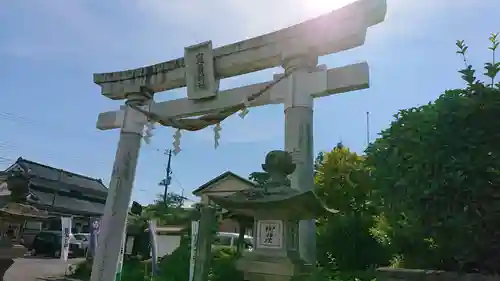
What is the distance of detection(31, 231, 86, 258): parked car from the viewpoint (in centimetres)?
2441

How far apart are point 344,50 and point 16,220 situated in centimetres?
724

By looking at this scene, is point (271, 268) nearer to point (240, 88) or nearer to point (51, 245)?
point (240, 88)

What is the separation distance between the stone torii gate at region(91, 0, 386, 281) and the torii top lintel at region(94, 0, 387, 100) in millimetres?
16

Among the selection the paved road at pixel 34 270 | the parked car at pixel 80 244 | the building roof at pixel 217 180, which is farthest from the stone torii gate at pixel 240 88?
the parked car at pixel 80 244

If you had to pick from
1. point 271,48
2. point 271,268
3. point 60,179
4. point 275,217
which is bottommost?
point 271,268

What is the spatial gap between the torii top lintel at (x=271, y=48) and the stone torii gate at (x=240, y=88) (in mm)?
16

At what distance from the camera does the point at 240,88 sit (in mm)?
7945

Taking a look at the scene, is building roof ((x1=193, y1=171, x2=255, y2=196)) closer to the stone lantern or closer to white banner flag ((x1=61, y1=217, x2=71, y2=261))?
white banner flag ((x1=61, y1=217, x2=71, y2=261))

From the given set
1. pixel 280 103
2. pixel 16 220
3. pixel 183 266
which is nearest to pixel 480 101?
pixel 280 103

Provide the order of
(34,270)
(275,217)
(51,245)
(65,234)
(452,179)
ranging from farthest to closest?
(51,245)
(34,270)
(65,234)
(452,179)
(275,217)

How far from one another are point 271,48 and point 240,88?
998 mm

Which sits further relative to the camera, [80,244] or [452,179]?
[80,244]

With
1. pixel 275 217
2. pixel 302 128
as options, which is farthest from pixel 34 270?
pixel 275 217

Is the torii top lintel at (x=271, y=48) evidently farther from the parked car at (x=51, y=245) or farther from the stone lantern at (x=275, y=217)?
the parked car at (x=51, y=245)
